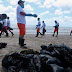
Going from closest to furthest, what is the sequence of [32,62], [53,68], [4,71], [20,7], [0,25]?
1. [53,68]
2. [32,62]
3. [4,71]
4. [0,25]
5. [20,7]

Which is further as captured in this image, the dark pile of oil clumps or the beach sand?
the beach sand

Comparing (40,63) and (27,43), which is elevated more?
Result: (40,63)

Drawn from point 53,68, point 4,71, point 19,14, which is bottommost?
point 4,71

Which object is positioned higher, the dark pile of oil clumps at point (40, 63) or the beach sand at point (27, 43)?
the dark pile of oil clumps at point (40, 63)

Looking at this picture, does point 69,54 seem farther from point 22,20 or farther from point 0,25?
point 22,20

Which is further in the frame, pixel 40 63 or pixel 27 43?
pixel 27 43

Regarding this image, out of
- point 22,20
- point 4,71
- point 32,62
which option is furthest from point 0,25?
point 32,62

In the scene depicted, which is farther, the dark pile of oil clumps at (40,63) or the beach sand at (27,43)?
the beach sand at (27,43)

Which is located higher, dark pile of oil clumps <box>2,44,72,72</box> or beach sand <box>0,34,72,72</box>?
dark pile of oil clumps <box>2,44,72,72</box>

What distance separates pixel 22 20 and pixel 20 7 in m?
0.62

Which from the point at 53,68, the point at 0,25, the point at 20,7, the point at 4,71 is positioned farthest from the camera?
the point at 20,7

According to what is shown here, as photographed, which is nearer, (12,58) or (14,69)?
(14,69)

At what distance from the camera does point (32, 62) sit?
11.3 ft

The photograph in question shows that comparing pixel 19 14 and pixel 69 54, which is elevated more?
pixel 19 14
